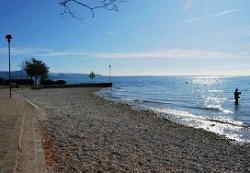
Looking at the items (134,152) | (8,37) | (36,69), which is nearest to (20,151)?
(134,152)

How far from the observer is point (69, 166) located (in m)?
4.58

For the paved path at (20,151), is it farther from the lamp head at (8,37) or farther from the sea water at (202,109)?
the lamp head at (8,37)

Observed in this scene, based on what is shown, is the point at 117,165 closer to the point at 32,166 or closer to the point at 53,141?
the point at 32,166

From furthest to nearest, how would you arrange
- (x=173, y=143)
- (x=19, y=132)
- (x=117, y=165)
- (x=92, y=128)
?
(x=92, y=128)
(x=173, y=143)
(x=19, y=132)
(x=117, y=165)

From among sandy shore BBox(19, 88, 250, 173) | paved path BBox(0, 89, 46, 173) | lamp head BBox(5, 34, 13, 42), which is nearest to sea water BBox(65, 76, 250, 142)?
sandy shore BBox(19, 88, 250, 173)

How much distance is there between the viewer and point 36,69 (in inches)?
1891

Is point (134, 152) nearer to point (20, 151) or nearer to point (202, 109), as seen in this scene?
point (20, 151)

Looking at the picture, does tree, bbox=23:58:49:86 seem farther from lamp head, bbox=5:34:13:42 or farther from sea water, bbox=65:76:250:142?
lamp head, bbox=5:34:13:42

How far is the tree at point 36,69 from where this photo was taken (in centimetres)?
4809

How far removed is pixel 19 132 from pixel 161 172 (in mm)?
4081

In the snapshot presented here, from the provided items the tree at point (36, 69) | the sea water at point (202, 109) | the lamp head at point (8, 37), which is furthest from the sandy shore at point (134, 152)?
the tree at point (36, 69)

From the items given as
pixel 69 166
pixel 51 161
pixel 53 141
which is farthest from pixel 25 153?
pixel 53 141

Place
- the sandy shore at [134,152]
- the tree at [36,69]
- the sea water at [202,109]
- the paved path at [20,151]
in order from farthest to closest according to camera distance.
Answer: the tree at [36,69]
the sea water at [202,109]
the sandy shore at [134,152]
the paved path at [20,151]

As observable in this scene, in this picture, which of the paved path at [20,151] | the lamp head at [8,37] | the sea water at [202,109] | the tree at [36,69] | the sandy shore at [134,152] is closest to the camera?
the paved path at [20,151]
